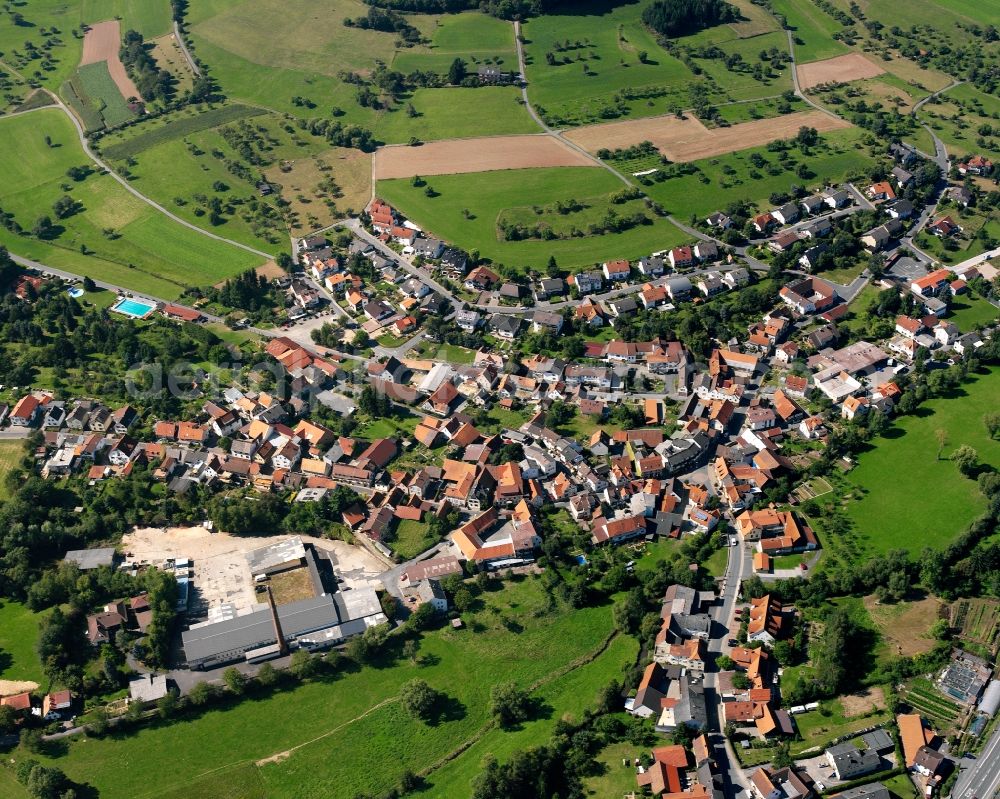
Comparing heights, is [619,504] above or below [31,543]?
above

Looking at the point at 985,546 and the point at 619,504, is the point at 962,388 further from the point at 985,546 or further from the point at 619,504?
the point at 619,504

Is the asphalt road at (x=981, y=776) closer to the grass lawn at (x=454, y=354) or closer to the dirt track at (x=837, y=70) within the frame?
the grass lawn at (x=454, y=354)

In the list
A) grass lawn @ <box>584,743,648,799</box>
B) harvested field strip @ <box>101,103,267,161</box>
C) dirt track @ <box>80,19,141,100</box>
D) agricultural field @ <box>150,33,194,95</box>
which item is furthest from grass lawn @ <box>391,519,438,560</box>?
dirt track @ <box>80,19,141,100</box>

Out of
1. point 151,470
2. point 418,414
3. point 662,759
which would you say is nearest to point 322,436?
point 418,414

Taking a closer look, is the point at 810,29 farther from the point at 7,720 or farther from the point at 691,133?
the point at 7,720

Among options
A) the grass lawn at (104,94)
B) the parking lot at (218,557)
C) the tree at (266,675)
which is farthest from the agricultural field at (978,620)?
the grass lawn at (104,94)

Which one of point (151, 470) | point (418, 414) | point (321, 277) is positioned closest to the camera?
point (151, 470)
